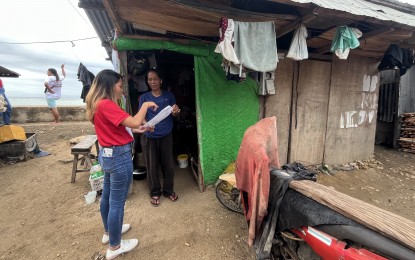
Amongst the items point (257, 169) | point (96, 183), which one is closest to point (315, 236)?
point (257, 169)

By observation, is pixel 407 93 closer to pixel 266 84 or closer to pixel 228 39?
pixel 266 84

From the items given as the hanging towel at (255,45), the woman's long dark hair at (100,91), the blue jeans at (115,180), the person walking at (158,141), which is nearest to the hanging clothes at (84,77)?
the person walking at (158,141)

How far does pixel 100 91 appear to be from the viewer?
2.21 meters

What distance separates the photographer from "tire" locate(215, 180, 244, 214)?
11.8 ft

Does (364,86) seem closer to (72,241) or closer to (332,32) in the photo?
(332,32)

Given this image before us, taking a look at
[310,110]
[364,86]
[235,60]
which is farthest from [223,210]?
[364,86]

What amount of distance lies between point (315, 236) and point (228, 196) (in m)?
2.28

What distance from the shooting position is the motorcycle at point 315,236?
1.40m

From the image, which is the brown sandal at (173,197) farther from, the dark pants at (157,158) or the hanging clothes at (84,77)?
the hanging clothes at (84,77)

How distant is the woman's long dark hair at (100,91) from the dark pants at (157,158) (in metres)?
1.49

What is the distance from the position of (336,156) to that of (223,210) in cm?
392

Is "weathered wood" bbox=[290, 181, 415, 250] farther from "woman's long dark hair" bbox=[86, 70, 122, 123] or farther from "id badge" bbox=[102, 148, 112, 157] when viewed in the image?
"woman's long dark hair" bbox=[86, 70, 122, 123]

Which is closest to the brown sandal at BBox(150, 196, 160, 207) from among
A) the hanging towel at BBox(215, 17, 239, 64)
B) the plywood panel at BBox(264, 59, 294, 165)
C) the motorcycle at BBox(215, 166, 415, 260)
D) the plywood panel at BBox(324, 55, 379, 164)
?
the motorcycle at BBox(215, 166, 415, 260)

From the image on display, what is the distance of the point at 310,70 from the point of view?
5035mm
